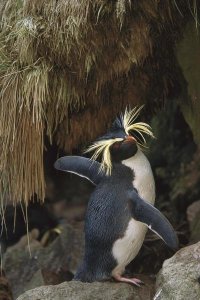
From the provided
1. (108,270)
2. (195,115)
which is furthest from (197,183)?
(108,270)

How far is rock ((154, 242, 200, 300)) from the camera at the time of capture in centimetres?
227

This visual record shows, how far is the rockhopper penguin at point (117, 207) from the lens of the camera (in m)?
2.54

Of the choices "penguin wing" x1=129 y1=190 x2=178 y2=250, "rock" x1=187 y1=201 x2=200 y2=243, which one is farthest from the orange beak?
"rock" x1=187 y1=201 x2=200 y2=243

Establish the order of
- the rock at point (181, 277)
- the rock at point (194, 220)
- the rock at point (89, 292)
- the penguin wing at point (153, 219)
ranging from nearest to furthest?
the rock at point (181, 277) < the penguin wing at point (153, 219) < the rock at point (89, 292) < the rock at point (194, 220)

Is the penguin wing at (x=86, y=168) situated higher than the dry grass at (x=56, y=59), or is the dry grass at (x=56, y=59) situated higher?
the dry grass at (x=56, y=59)

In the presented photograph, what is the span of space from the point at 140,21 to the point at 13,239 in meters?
1.86

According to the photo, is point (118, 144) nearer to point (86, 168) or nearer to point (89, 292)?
point (86, 168)

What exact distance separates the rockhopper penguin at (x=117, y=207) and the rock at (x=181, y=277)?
209 millimetres

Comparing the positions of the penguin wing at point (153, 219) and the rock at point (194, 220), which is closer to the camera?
the penguin wing at point (153, 219)

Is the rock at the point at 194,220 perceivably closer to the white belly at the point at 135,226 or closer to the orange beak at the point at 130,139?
the white belly at the point at 135,226

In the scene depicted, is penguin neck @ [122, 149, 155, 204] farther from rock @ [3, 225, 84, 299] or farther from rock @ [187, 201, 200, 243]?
rock @ [3, 225, 84, 299]

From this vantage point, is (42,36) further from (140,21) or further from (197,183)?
(197,183)

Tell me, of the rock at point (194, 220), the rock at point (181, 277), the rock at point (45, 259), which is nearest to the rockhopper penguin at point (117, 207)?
the rock at point (181, 277)

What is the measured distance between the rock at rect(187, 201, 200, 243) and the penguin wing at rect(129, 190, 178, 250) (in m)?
0.58
